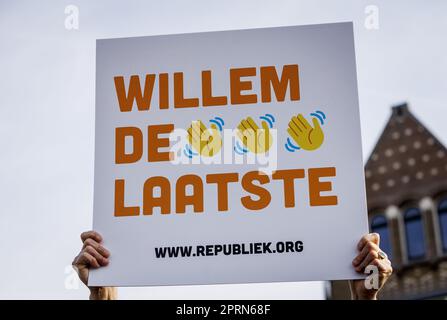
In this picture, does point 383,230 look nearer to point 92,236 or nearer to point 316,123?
point 316,123

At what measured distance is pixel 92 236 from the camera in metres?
4.19

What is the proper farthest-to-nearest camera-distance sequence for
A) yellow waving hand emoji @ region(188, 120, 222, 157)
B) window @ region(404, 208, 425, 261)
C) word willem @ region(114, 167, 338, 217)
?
window @ region(404, 208, 425, 261), yellow waving hand emoji @ region(188, 120, 222, 157), word willem @ region(114, 167, 338, 217)

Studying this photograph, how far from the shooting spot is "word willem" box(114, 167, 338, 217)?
413cm

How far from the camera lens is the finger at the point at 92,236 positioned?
4180mm

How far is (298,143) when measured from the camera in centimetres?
420

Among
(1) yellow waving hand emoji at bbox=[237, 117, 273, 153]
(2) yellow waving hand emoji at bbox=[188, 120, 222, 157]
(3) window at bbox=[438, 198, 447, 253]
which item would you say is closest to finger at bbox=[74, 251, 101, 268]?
(2) yellow waving hand emoji at bbox=[188, 120, 222, 157]

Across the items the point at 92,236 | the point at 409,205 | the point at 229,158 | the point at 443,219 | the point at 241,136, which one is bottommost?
the point at 92,236

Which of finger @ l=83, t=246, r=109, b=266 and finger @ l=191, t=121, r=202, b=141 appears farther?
finger @ l=191, t=121, r=202, b=141

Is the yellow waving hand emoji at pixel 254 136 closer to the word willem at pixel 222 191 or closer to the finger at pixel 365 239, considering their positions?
the word willem at pixel 222 191

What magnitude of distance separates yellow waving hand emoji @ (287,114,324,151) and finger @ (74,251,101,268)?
102 cm

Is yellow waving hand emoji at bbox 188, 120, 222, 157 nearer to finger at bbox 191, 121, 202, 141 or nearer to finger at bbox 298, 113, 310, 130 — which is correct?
finger at bbox 191, 121, 202, 141

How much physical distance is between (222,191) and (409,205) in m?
24.0

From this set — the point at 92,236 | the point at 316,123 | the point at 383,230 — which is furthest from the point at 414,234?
the point at 92,236
